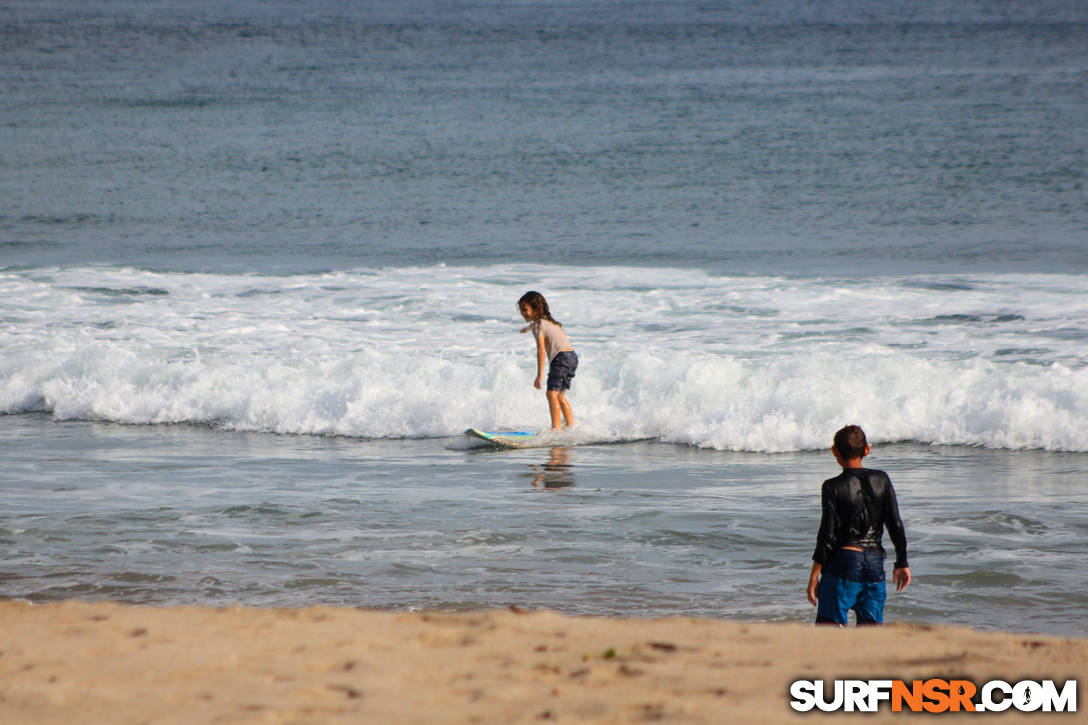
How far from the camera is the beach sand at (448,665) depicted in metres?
4.00

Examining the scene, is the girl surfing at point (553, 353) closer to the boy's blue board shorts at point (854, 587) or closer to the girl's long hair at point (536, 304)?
the girl's long hair at point (536, 304)

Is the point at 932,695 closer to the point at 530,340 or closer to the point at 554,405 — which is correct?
the point at 554,405

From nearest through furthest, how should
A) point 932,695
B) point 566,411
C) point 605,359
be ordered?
point 932,695 → point 566,411 → point 605,359

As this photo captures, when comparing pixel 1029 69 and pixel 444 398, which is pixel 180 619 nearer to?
pixel 444 398

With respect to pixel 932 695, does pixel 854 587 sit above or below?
above

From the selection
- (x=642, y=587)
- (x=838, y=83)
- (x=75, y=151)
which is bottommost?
(x=642, y=587)

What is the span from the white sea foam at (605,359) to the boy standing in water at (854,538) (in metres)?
6.58

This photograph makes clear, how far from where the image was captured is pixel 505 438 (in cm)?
1176

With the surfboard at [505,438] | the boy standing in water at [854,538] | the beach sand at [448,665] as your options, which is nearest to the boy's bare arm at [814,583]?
the boy standing in water at [854,538]

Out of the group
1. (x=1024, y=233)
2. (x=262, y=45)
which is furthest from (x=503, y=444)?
(x=262, y=45)

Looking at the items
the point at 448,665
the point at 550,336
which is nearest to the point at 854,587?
the point at 448,665

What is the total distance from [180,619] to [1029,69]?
51.5 m

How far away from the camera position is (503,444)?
11734mm

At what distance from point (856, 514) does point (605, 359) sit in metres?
9.27
